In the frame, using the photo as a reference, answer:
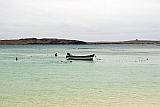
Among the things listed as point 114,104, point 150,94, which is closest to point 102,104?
point 114,104

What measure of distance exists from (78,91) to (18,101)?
13.9ft

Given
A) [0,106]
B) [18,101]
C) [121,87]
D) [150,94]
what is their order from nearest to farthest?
[0,106], [18,101], [150,94], [121,87]

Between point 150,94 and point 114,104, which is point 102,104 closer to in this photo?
point 114,104

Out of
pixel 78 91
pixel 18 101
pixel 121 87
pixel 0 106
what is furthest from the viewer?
pixel 121 87

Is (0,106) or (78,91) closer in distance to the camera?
(0,106)

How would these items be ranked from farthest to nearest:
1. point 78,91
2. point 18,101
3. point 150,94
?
point 78,91, point 150,94, point 18,101

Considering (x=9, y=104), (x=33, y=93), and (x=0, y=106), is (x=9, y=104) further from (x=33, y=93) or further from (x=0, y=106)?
(x=33, y=93)

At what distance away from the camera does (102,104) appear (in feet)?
Result: 50.5

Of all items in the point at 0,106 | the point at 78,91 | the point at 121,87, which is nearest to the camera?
the point at 0,106

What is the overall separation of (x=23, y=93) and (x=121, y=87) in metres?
6.26

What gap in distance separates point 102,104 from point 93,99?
1182mm

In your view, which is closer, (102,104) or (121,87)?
(102,104)

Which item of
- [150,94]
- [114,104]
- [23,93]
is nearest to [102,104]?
[114,104]

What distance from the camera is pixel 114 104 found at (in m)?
15.3
